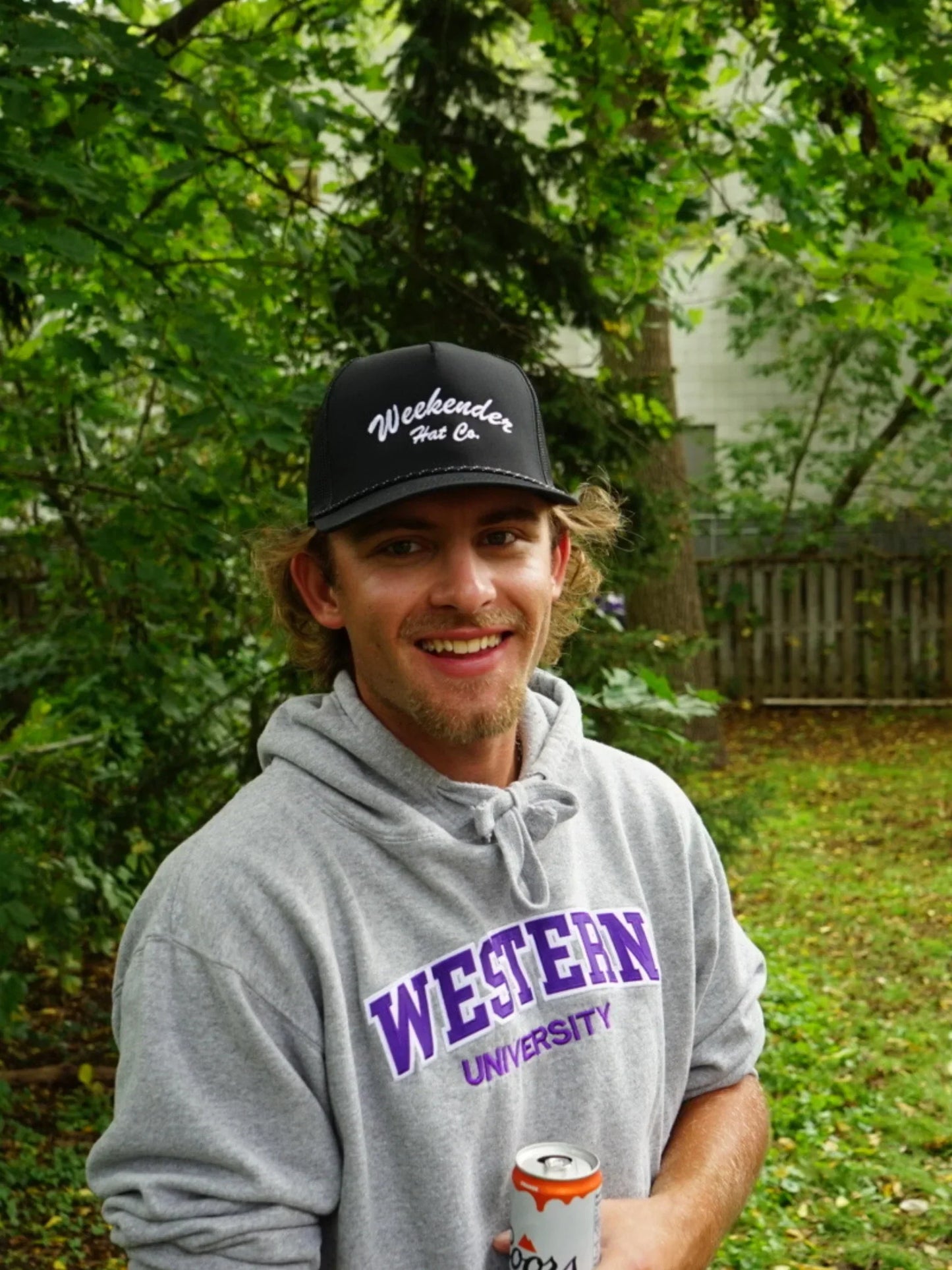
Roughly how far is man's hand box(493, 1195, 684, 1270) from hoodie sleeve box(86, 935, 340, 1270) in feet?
1.07

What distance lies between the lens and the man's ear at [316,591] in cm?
214

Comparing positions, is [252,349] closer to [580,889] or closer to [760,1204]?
[580,889]

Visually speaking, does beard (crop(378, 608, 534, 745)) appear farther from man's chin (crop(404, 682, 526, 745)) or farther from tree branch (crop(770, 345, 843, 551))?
tree branch (crop(770, 345, 843, 551))

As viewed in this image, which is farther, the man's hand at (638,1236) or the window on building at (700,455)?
the window on building at (700,455)

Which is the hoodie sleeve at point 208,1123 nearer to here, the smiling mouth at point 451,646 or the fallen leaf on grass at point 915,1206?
the smiling mouth at point 451,646

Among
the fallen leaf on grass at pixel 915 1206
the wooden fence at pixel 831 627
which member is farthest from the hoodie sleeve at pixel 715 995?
the wooden fence at pixel 831 627

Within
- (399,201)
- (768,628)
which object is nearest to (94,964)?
(399,201)

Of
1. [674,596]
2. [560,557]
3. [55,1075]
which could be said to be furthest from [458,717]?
[674,596]

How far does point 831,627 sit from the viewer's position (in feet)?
52.0

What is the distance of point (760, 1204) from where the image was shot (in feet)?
16.6

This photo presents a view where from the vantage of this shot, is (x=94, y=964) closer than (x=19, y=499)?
No

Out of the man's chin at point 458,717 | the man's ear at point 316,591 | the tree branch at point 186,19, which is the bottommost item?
the man's chin at point 458,717

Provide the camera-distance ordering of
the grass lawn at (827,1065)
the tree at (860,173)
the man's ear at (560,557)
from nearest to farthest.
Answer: the man's ear at (560,557) < the tree at (860,173) < the grass lawn at (827,1065)

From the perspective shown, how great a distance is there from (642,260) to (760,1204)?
409cm
